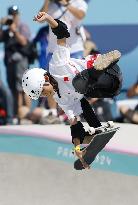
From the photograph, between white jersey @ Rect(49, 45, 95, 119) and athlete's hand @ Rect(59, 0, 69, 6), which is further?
athlete's hand @ Rect(59, 0, 69, 6)

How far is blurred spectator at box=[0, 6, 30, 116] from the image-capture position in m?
10.0

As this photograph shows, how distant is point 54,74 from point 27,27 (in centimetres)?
439

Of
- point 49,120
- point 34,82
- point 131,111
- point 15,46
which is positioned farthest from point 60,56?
point 15,46

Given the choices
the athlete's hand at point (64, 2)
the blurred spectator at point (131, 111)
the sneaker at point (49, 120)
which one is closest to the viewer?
the athlete's hand at point (64, 2)

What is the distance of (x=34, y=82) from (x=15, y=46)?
13.7ft

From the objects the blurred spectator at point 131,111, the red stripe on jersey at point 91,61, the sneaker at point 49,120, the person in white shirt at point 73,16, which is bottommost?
the sneaker at point 49,120

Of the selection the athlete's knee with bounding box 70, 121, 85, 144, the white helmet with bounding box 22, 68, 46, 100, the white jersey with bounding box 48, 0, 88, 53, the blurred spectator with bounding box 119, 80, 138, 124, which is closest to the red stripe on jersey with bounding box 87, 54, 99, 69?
the white helmet with bounding box 22, 68, 46, 100

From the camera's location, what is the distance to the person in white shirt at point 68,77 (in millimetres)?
5914

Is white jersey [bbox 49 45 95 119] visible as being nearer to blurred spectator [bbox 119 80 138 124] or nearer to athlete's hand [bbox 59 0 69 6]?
athlete's hand [bbox 59 0 69 6]

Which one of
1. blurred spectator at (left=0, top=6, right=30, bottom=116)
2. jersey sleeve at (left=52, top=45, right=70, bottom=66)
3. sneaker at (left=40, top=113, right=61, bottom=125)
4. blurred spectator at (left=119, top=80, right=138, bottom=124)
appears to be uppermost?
jersey sleeve at (left=52, top=45, right=70, bottom=66)

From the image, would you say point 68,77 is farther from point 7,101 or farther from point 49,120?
point 7,101

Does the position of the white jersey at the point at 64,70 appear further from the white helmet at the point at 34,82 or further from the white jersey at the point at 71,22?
the white jersey at the point at 71,22

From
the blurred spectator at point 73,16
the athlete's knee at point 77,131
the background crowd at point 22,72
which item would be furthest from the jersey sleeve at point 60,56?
the background crowd at point 22,72

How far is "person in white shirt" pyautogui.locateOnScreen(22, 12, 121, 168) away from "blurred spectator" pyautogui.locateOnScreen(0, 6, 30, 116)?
396 centimetres
